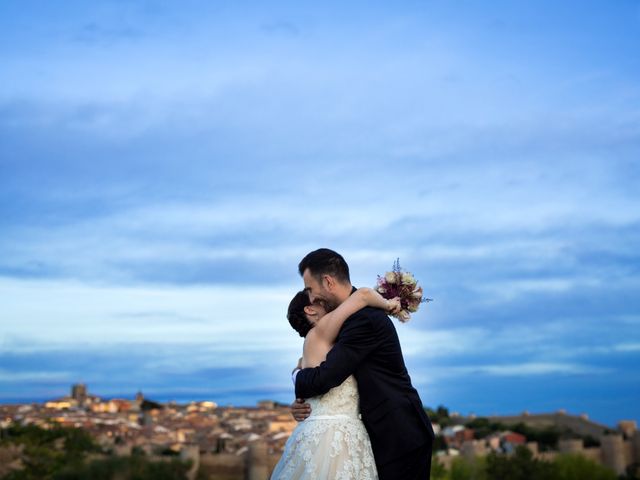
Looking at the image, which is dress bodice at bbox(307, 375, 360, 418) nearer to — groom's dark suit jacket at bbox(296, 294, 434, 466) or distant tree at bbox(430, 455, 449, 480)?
groom's dark suit jacket at bbox(296, 294, 434, 466)

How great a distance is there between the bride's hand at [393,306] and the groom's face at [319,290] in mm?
255

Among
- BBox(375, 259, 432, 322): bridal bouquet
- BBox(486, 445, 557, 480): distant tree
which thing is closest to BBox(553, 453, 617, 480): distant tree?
BBox(486, 445, 557, 480): distant tree

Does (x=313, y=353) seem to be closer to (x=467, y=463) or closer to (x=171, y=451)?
(x=467, y=463)

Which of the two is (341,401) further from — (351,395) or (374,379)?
(374,379)

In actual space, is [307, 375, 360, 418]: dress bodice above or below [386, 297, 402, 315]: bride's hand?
below

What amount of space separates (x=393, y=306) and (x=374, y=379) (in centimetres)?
37

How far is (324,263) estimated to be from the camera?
5027mm

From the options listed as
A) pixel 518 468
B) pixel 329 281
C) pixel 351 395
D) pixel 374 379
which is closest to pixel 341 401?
pixel 351 395

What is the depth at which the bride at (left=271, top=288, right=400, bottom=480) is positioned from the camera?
5.01 meters

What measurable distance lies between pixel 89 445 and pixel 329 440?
206 feet

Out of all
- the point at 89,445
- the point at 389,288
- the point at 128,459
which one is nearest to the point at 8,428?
the point at 89,445

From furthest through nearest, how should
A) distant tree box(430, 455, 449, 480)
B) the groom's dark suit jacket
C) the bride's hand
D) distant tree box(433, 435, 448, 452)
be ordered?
distant tree box(433, 435, 448, 452) < distant tree box(430, 455, 449, 480) < the bride's hand < the groom's dark suit jacket

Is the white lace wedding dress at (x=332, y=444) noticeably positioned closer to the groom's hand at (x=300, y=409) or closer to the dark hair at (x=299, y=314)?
the groom's hand at (x=300, y=409)

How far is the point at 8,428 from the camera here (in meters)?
70.5
